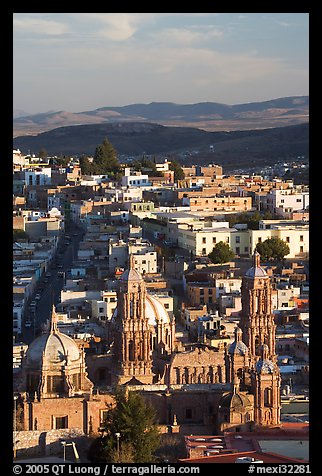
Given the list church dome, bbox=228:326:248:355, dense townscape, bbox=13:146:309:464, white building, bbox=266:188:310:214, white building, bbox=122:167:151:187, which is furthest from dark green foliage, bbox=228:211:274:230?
church dome, bbox=228:326:248:355

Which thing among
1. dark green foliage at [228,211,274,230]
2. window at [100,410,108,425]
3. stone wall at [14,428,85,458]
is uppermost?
dark green foliage at [228,211,274,230]

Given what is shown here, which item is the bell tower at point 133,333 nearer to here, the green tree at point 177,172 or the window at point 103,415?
the window at point 103,415

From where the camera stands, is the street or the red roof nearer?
the red roof

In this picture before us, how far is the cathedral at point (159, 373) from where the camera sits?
596 inches

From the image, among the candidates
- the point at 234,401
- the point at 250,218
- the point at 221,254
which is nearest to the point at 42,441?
the point at 234,401

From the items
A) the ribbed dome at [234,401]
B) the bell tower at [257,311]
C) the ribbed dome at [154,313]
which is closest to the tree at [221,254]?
the ribbed dome at [154,313]

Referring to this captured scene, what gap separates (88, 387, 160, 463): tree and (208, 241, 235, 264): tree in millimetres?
14101

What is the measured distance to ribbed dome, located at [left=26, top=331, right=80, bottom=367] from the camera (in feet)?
50.3

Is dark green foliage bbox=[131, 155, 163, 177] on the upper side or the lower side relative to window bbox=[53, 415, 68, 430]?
upper

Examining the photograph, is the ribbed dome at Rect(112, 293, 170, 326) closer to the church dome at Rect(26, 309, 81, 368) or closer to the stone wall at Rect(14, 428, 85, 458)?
the church dome at Rect(26, 309, 81, 368)

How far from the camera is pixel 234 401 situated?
15.0m

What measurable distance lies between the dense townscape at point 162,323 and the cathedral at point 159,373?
0.05 feet

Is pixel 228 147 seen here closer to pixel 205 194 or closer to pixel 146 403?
pixel 205 194
